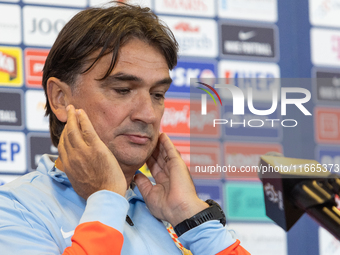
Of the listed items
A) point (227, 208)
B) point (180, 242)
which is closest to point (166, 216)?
point (180, 242)

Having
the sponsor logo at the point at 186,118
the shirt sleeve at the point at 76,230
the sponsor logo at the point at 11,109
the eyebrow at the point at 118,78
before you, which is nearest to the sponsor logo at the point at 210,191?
the sponsor logo at the point at 186,118

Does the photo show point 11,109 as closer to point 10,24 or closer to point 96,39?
point 10,24

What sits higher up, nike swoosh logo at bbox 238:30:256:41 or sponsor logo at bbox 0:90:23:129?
nike swoosh logo at bbox 238:30:256:41

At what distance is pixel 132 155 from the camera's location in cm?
125

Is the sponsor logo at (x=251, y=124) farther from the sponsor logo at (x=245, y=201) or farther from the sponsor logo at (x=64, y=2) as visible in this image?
the sponsor logo at (x=64, y=2)

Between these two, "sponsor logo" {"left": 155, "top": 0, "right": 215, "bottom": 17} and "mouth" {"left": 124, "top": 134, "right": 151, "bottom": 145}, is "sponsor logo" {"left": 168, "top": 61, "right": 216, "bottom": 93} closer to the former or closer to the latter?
"sponsor logo" {"left": 155, "top": 0, "right": 215, "bottom": 17}

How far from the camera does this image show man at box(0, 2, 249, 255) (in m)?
1.10

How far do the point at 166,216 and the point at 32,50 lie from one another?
1142mm

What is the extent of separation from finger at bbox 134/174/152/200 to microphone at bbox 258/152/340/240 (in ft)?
1.66

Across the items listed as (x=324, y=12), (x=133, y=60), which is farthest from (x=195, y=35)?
(x=133, y=60)

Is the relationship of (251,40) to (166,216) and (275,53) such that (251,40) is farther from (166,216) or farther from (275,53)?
(166,216)

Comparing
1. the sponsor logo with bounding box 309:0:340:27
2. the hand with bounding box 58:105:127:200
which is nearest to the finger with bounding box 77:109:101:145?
the hand with bounding box 58:105:127:200

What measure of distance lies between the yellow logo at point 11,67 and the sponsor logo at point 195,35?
70 cm

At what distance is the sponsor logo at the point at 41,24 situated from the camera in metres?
2.09
